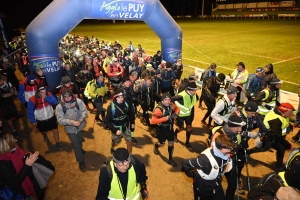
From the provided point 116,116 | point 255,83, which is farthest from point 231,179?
point 255,83

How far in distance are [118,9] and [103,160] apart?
679 centimetres

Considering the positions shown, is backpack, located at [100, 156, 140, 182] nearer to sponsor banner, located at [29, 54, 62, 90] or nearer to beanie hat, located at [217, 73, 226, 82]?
beanie hat, located at [217, 73, 226, 82]

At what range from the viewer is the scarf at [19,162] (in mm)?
3068

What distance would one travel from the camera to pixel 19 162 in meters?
3.18

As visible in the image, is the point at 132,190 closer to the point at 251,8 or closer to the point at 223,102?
the point at 223,102

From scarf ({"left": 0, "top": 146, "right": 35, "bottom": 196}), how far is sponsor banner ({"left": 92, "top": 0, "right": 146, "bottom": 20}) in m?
7.46

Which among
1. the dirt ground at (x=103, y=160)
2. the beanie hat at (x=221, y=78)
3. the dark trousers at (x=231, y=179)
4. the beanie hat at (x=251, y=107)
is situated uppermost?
the beanie hat at (x=221, y=78)

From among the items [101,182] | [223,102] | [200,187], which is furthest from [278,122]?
[101,182]

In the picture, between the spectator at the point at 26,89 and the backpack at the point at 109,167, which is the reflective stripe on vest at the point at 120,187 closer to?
the backpack at the point at 109,167

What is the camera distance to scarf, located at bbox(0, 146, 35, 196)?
10.1ft

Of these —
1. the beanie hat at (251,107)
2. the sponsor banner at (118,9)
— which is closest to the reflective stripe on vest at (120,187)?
the beanie hat at (251,107)

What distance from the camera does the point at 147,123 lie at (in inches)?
301

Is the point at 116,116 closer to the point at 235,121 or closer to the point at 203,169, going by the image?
the point at 203,169

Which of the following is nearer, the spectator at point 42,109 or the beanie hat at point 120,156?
the beanie hat at point 120,156
